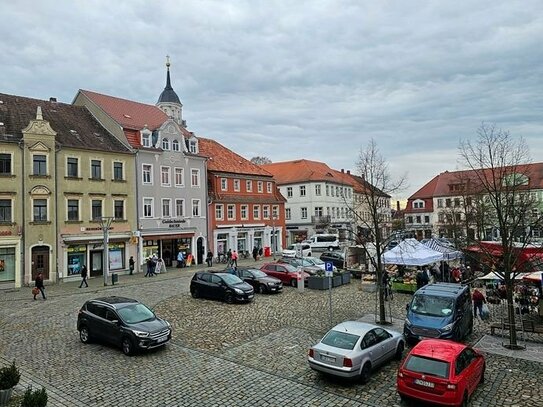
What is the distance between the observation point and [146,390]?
38.8 feet

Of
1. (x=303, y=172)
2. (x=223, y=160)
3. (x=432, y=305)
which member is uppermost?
(x=303, y=172)

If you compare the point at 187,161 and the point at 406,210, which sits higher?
the point at 187,161

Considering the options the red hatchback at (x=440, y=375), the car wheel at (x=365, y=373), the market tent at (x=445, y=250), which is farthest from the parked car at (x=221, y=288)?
the market tent at (x=445, y=250)

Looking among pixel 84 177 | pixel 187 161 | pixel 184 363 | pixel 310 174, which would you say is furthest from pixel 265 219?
pixel 184 363

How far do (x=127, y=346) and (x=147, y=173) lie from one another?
2716cm

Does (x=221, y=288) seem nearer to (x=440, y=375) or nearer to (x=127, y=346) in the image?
(x=127, y=346)

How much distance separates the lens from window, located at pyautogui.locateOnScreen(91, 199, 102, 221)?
3562 cm

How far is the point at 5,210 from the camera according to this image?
3098 cm

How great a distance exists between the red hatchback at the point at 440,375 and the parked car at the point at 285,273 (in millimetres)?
18602

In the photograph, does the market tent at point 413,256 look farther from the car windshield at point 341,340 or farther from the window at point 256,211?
the window at point 256,211

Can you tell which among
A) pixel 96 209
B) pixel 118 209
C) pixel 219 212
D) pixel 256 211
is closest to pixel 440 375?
pixel 96 209

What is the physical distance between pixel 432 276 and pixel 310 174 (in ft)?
125

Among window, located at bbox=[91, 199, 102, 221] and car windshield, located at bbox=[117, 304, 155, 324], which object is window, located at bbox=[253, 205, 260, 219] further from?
car windshield, located at bbox=[117, 304, 155, 324]

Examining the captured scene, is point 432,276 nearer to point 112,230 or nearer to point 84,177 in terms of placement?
point 112,230
